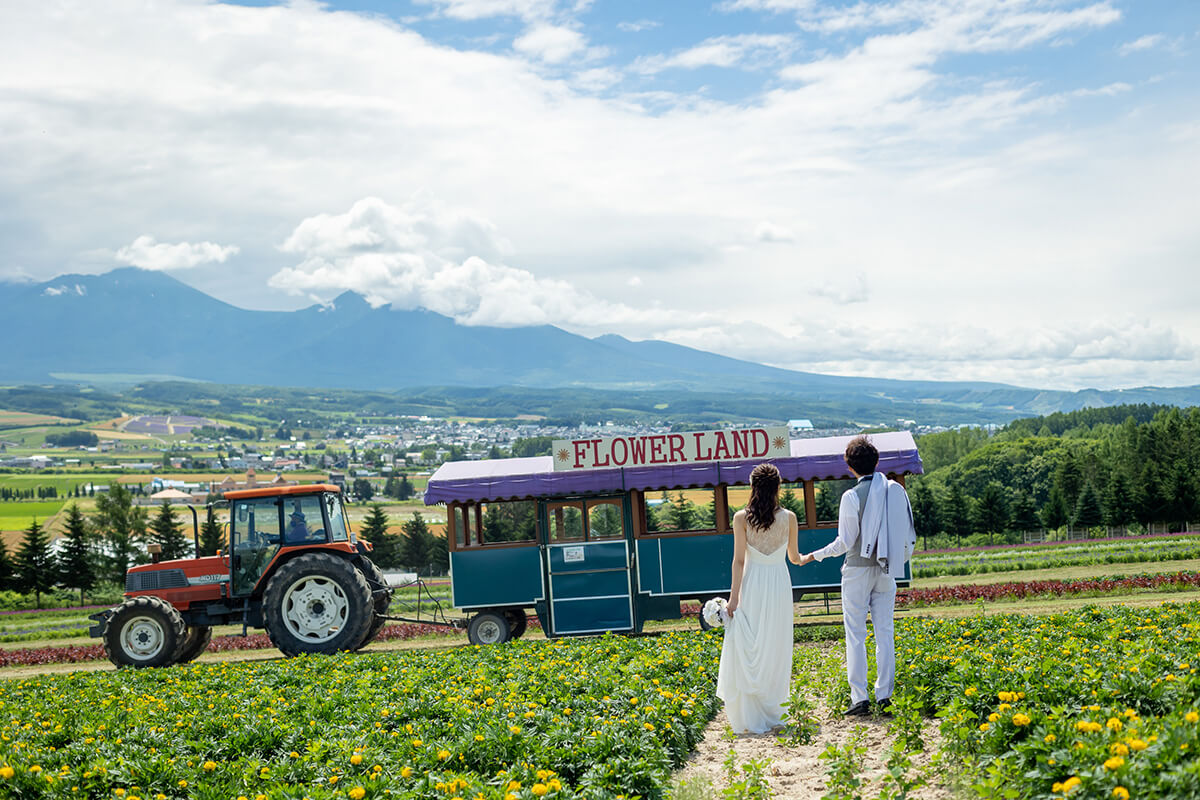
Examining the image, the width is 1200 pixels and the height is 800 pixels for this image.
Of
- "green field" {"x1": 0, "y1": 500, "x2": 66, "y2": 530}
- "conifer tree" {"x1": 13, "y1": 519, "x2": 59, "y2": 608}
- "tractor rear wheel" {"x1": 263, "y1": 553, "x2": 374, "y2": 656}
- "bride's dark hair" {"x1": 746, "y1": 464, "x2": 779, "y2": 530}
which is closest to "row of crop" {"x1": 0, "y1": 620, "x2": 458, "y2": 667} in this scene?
"tractor rear wheel" {"x1": 263, "y1": 553, "x2": 374, "y2": 656}

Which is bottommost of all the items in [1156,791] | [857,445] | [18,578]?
[18,578]

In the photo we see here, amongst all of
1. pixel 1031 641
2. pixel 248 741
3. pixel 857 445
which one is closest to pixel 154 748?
pixel 248 741

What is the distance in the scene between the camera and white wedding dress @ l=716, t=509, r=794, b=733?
8008 millimetres

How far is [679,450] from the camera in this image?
1711 cm

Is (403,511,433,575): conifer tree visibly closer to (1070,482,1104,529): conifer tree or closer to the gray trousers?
(1070,482,1104,529): conifer tree

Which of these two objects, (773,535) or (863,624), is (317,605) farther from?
(863,624)

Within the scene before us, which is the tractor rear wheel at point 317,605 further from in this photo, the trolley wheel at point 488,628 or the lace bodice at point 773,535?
the lace bodice at point 773,535

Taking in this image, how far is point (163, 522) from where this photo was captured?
59.1 m

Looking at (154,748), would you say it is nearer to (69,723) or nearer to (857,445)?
(69,723)

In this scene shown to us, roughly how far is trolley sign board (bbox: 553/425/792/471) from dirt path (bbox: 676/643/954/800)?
27.9 feet

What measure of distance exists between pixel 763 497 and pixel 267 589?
33.6 ft

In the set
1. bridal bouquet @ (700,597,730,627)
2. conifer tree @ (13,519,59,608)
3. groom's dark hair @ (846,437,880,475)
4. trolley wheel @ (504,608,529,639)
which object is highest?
groom's dark hair @ (846,437,880,475)

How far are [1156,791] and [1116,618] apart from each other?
7853 mm

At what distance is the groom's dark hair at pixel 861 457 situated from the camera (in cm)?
812
